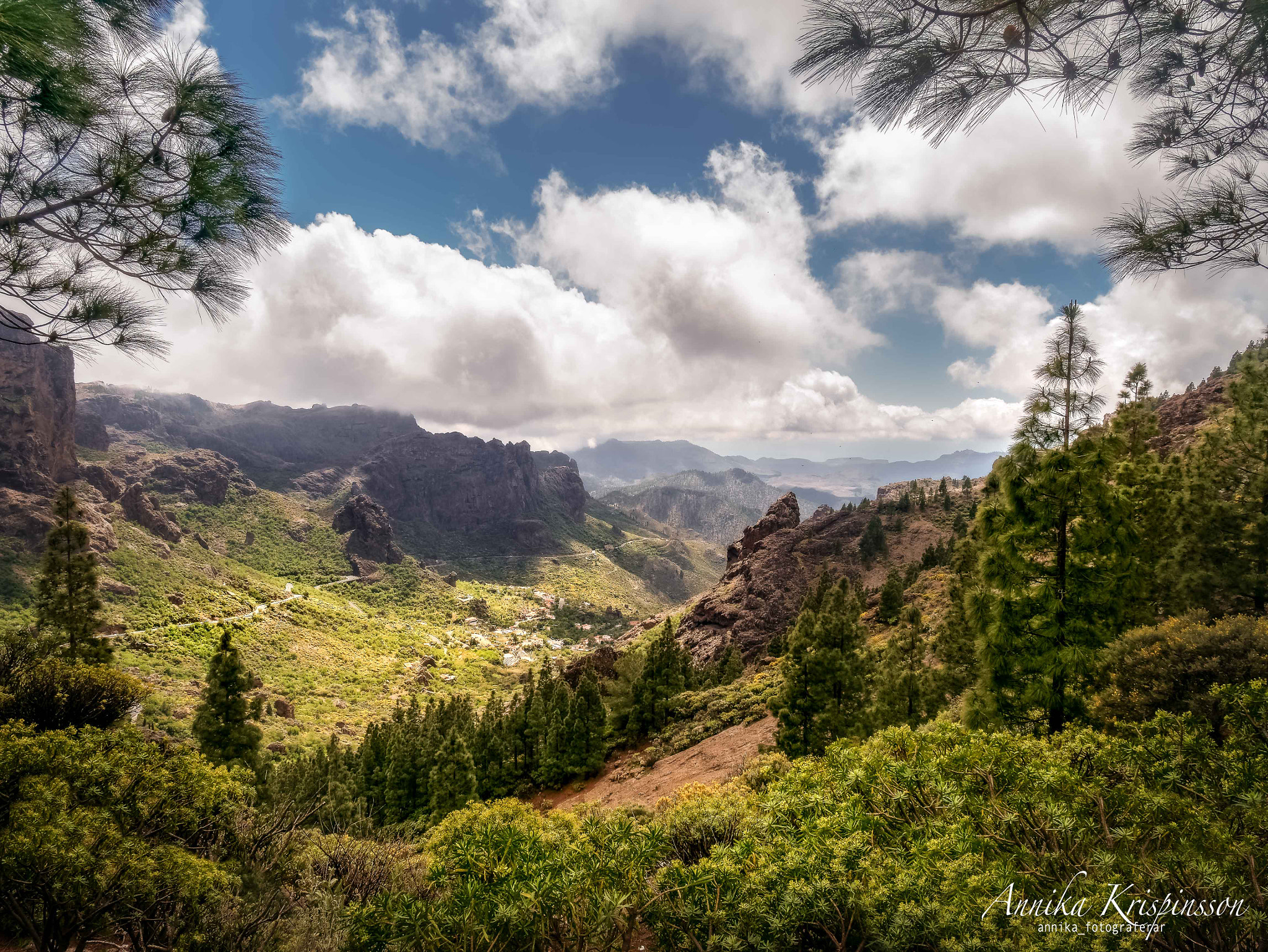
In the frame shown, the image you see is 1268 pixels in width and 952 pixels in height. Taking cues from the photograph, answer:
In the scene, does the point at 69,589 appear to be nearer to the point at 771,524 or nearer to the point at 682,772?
the point at 682,772

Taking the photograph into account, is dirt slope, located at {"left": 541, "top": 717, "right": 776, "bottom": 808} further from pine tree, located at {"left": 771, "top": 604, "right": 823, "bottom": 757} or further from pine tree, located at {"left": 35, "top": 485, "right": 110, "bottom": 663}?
pine tree, located at {"left": 35, "top": 485, "right": 110, "bottom": 663}

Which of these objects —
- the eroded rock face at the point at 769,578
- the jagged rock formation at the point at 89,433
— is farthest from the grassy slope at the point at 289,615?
the eroded rock face at the point at 769,578

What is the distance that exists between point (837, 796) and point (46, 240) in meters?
13.3

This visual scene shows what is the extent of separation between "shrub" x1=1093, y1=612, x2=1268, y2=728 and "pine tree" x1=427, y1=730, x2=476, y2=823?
31.4 metres

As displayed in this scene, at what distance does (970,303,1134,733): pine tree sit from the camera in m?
12.2

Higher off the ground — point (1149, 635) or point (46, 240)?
point (46, 240)

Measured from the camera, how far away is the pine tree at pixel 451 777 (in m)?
29.8

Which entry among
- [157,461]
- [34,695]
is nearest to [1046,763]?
[34,695]

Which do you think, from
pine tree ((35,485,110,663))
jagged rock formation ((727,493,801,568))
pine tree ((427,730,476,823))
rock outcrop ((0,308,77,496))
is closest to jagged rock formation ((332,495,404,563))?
rock outcrop ((0,308,77,496))

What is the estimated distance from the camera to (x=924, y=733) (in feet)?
32.9

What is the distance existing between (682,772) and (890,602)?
29.9 metres

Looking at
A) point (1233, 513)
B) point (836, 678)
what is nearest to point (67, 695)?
point (836, 678)

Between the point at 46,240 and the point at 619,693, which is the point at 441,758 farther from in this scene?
the point at 46,240

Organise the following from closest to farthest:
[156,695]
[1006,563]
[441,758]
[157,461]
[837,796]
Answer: [837,796] → [1006,563] → [441,758] → [156,695] → [157,461]
